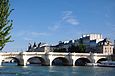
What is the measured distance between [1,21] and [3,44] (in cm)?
163

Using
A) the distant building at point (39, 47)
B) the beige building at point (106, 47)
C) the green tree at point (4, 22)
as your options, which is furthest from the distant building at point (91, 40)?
the green tree at point (4, 22)

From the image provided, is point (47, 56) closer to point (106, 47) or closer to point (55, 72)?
point (106, 47)

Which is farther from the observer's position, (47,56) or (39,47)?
(39,47)

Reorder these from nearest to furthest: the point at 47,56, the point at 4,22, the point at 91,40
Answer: the point at 4,22, the point at 47,56, the point at 91,40

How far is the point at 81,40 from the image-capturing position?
143875 millimetres

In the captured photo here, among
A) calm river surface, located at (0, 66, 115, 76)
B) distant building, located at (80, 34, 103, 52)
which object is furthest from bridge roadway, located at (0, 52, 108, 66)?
distant building, located at (80, 34, 103, 52)

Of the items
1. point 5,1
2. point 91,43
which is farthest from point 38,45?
point 5,1

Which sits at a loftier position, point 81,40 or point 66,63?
point 81,40

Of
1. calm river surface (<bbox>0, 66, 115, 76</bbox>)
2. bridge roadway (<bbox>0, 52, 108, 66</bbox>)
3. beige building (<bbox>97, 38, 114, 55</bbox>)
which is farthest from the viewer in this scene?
beige building (<bbox>97, 38, 114, 55</bbox>)

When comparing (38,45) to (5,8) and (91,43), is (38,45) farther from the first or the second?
(5,8)

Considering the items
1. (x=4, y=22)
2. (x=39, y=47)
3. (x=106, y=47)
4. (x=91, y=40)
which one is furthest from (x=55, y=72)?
(x=39, y=47)

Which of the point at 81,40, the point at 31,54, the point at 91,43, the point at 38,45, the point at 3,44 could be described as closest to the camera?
the point at 3,44

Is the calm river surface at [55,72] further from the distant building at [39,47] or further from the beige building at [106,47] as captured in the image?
the distant building at [39,47]

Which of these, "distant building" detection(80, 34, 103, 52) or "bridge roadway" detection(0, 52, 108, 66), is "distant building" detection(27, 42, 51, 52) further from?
"bridge roadway" detection(0, 52, 108, 66)
